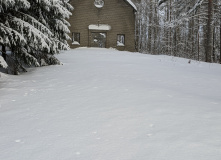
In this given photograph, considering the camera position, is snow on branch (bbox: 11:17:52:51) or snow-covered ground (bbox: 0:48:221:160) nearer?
snow-covered ground (bbox: 0:48:221:160)

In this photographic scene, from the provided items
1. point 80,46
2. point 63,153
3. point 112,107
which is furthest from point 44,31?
point 80,46

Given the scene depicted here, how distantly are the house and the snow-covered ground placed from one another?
1669 cm

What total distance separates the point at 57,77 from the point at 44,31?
193cm

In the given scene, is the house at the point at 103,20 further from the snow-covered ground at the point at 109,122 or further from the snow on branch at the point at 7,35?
the snow-covered ground at the point at 109,122

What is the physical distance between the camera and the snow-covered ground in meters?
2.41

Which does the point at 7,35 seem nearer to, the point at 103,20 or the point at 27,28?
the point at 27,28

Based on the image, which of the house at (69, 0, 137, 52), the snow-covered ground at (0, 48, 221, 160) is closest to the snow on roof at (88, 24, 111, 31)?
the house at (69, 0, 137, 52)

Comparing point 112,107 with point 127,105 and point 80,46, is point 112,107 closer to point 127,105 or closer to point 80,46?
point 127,105

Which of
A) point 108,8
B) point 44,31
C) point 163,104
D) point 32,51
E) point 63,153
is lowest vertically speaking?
point 63,153

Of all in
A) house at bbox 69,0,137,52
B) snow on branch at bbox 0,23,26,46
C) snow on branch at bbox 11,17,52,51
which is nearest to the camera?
snow on branch at bbox 0,23,26,46

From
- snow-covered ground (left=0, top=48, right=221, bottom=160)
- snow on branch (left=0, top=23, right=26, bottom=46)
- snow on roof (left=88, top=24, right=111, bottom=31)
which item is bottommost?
snow-covered ground (left=0, top=48, right=221, bottom=160)

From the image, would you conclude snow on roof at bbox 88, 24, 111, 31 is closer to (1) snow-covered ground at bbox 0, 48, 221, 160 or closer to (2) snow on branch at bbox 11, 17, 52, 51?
(2) snow on branch at bbox 11, 17, 52, 51

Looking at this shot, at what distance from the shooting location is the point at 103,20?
71.6 ft

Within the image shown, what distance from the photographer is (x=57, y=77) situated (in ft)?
22.8
